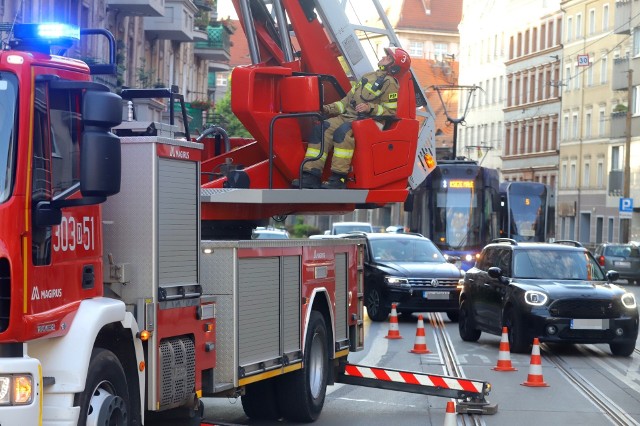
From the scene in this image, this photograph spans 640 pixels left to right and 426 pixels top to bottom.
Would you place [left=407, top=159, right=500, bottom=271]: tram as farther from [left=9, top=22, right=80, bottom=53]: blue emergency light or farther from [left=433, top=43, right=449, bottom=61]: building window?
[left=433, top=43, right=449, bottom=61]: building window

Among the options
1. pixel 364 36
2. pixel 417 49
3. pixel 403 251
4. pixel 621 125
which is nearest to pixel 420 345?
pixel 364 36

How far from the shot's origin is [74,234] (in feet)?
27.5

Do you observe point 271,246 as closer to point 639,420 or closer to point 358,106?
point 358,106

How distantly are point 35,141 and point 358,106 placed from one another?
569 cm

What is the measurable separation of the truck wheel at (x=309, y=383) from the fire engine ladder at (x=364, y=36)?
197cm

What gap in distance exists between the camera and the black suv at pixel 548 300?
1992 centimetres

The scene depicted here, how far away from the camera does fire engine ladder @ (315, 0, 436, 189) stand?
1405 cm

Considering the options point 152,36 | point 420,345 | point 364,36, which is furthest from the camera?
point 152,36

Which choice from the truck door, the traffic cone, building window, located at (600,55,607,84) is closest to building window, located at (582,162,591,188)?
building window, located at (600,55,607,84)

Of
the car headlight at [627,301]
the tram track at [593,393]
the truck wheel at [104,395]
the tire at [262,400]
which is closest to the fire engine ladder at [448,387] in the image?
the tram track at [593,393]

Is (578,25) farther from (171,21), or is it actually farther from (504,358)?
(504,358)

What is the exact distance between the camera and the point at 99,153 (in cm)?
758

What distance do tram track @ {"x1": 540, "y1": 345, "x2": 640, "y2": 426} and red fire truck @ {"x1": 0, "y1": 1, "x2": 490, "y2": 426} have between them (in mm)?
1381

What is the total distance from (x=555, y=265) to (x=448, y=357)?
2.65 m
